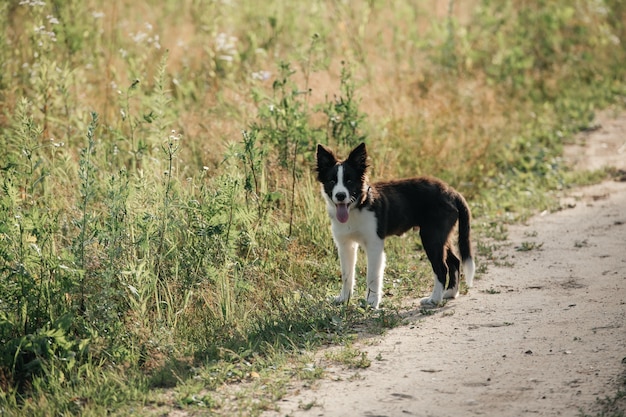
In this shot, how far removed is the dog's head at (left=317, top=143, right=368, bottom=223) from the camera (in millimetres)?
6594

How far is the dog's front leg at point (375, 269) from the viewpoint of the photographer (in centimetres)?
671

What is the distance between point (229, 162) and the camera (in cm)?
762

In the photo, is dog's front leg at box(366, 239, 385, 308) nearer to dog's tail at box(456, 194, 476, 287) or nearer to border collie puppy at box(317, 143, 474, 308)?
border collie puppy at box(317, 143, 474, 308)

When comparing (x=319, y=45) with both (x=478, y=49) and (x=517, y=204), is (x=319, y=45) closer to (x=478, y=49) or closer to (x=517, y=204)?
(x=517, y=204)

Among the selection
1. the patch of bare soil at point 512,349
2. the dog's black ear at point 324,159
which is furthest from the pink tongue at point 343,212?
the patch of bare soil at point 512,349

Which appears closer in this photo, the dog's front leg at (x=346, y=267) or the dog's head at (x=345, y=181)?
the dog's head at (x=345, y=181)

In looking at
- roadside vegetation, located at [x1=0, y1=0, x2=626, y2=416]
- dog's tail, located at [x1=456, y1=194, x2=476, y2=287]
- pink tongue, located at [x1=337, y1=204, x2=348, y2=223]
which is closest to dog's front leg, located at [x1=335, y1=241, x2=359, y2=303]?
roadside vegetation, located at [x1=0, y1=0, x2=626, y2=416]

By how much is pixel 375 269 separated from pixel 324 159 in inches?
37.8

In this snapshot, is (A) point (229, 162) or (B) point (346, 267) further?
(A) point (229, 162)

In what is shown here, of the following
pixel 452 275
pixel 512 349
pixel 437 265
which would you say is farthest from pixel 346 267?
pixel 512 349

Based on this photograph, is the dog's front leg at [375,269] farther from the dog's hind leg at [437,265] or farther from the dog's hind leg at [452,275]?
the dog's hind leg at [452,275]

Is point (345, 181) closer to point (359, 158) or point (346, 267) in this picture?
point (359, 158)

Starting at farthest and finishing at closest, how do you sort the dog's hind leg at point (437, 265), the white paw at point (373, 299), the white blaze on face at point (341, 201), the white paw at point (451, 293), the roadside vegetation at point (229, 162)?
the white paw at point (451, 293) < the dog's hind leg at point (437, 265) < the white paw at point (373, 299) < the white blaze on face at point (341, 201) < the roadside vegetation at point (229, 162)

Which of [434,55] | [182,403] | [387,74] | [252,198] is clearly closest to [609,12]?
[434,55]
